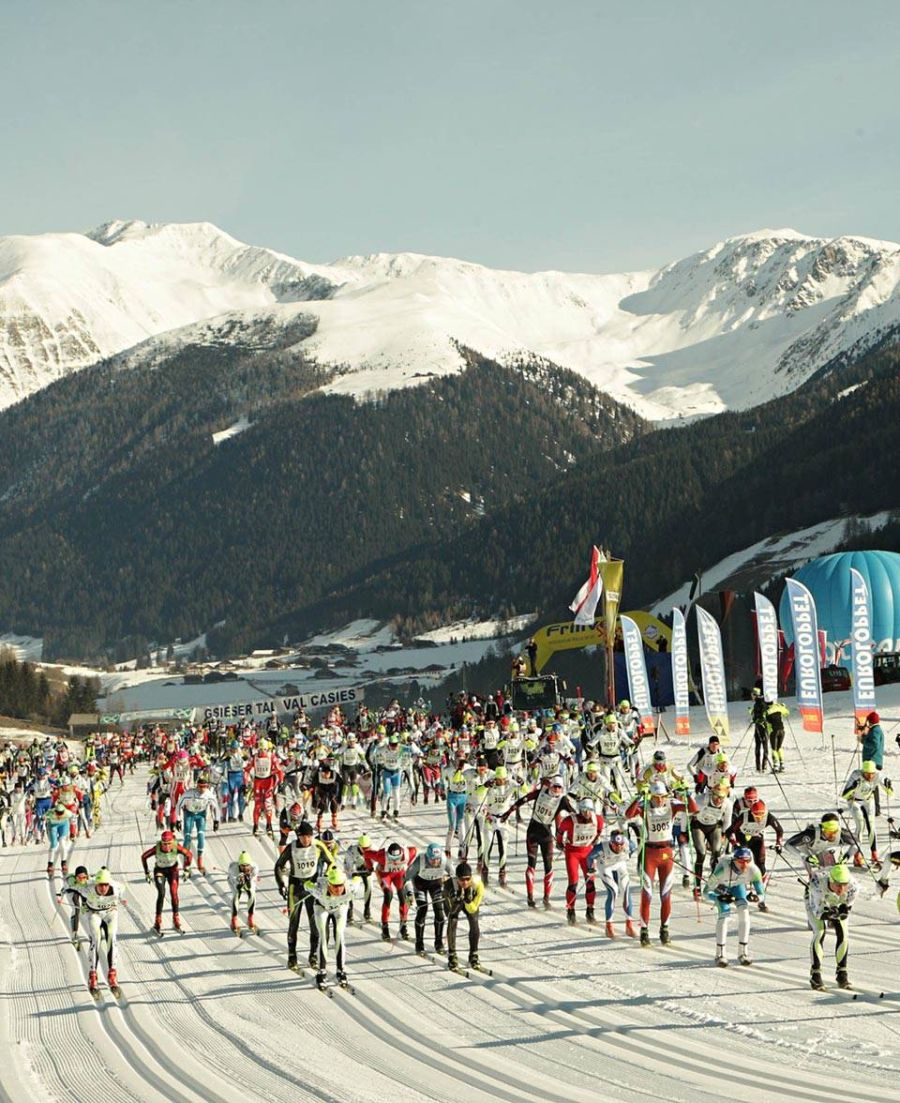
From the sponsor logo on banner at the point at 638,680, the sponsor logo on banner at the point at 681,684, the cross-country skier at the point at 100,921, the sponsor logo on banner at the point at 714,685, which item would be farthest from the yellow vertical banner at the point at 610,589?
the cross-country skier at the point at 100,921

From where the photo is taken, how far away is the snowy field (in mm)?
16375

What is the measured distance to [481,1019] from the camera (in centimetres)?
1888

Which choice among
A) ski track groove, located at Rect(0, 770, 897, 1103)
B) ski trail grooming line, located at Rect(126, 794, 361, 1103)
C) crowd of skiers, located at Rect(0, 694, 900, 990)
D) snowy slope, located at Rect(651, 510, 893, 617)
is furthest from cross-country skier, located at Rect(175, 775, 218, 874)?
snowy slope, located at Rect(651, 510, 893, 617)

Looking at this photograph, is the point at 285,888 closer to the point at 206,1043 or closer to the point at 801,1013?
the point at 206,1043

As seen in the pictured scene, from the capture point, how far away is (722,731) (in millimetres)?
39625

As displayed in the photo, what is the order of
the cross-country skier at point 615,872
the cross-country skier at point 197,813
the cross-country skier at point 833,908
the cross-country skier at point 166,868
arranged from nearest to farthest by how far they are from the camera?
the cross-country skier at point 833,908
the cross-country skier at point 615,872
the cross-country skier at point 166,868
the cross-country skier at point 197,813

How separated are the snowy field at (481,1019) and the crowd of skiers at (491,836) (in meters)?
0.58

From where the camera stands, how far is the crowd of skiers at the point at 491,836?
20812 millimetres

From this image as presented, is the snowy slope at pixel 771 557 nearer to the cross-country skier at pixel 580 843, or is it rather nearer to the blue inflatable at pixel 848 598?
the blue inflatable at pixel 848 598

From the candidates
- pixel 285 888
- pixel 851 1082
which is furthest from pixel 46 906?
pixel 851 1082

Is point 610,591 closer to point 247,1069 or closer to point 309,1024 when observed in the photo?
point 309,1024

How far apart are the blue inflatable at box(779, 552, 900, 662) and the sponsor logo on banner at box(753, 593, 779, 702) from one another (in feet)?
70.7

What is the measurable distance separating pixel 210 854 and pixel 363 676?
15945cm

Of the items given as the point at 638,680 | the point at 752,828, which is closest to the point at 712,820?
the point at 752,828
